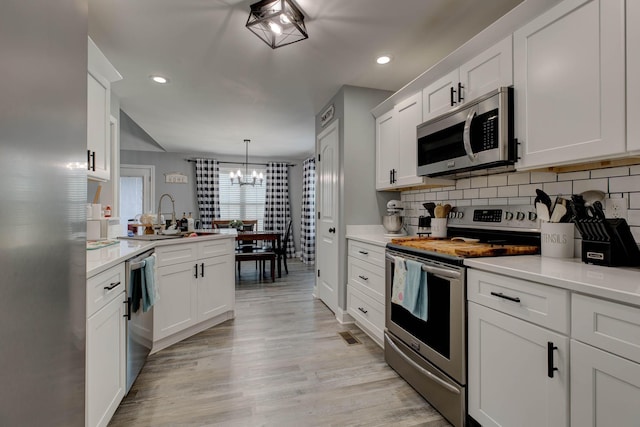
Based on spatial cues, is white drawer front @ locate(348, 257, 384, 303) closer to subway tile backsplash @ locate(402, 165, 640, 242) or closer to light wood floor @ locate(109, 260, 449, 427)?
light wood floor @ locate(109, 260, 449, 427)

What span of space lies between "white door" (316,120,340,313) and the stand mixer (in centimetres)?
53

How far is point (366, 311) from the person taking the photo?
2.57m

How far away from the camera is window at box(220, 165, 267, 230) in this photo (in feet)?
22.0

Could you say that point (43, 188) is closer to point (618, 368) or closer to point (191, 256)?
point (618, 368)

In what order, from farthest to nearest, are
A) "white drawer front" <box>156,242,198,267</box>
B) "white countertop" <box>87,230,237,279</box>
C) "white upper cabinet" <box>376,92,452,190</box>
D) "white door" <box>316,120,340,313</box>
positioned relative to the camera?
1. "white door" <box>316,120,340,313</box>
2. "white upper cabinet" <box>376,92,452,190</box>
3. "white drawer front" <box>156,242,198,267</box>
4. "white countertop" <box>87,230,237,279</box>

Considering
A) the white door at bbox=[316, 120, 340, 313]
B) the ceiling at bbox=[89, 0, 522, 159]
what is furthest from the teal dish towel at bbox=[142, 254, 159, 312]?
the white door at bbox=[316, 120, 340, 313]

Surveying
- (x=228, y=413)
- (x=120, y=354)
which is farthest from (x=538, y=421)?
(x=120, y=354)

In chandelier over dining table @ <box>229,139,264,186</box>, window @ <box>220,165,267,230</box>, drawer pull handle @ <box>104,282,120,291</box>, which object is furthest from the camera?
window @ <box>220,165,267,230</box>

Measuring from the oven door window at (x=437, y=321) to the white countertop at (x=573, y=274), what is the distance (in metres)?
0.25

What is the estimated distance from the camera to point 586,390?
1.00m

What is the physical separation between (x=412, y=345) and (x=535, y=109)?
1.53 metres

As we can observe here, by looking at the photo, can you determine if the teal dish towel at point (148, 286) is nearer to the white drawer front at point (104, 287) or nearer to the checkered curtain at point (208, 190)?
the white drawer front at point (104, 287)

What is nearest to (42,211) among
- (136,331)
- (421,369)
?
(136,331)

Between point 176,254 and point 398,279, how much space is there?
1815 mm
